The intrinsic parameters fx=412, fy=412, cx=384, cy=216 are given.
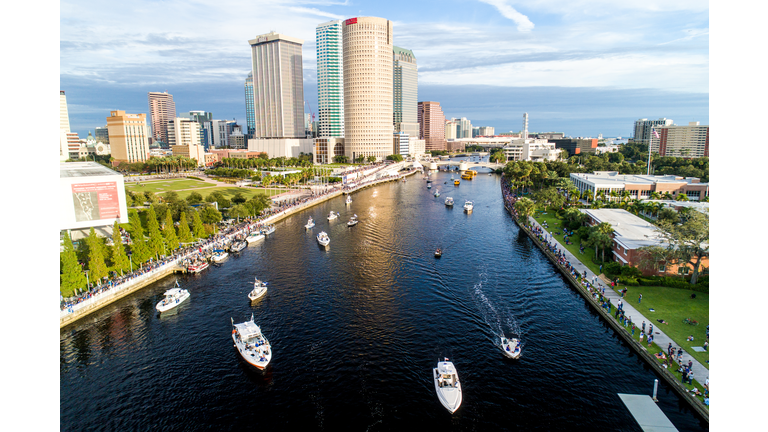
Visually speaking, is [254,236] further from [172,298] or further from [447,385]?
[447,385]

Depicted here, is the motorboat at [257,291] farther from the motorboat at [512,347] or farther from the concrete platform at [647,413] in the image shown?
the concrete platform at [647,413]

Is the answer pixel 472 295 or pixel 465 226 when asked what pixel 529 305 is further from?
pixel 465 226

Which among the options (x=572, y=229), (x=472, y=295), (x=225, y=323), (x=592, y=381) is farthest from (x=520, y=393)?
(x=572, y=229)

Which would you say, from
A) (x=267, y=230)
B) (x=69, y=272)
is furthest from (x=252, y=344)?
(x=267, y=230)

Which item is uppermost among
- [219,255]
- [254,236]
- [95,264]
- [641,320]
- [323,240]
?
[95,264]

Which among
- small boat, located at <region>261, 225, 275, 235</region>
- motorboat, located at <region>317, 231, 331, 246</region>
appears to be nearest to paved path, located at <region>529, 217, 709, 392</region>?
motorboat, located at <region>317, 231, 331, 246</region>

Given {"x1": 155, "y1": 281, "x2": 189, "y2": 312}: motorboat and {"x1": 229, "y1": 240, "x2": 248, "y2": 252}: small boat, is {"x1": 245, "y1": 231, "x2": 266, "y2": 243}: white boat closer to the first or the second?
{"x1": 229, "y1": 240, "x2": 248, "y2": 252}: small boat
